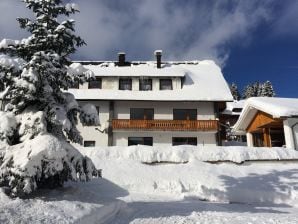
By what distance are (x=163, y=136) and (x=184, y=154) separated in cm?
877

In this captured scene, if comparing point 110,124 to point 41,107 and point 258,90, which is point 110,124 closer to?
point 41,107

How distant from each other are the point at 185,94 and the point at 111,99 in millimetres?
6492

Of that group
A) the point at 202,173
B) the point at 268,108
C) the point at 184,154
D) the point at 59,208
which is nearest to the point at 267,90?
the point at 268,108

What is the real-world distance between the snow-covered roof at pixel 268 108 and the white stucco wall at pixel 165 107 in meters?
2.91

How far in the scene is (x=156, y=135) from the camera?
25.8m

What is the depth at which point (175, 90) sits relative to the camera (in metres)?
27.6

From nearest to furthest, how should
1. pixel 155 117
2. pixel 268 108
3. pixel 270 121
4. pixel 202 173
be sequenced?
pixel 202 173, pixel 268 108, pixel 270 121, pixel 155 117

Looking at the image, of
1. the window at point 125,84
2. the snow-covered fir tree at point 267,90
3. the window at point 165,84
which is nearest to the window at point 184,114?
the window at point 165,84

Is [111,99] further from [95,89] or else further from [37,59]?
[37,59]

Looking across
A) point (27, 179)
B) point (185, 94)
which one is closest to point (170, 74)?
point (185, 94)

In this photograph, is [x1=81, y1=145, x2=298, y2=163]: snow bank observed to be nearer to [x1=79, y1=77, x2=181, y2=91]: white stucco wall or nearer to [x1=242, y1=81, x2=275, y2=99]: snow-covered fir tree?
[x1=79, y1=77, x2=181, y2=91]: white stucco wall

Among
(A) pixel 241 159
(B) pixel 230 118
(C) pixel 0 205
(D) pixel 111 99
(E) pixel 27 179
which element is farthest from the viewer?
(B) pixel 230 118

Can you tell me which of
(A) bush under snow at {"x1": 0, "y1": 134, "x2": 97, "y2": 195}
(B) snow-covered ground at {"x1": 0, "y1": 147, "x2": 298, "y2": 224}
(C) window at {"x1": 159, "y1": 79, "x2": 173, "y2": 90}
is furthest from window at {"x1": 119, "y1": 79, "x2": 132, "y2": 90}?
(A) bush under snow at {"x1": 0, "y1": 134, "x2": 97, "y2": 195}

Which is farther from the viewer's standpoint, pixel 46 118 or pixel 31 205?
pixel 46 118
